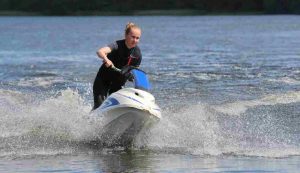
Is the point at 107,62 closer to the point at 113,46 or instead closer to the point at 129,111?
the point at 113,46

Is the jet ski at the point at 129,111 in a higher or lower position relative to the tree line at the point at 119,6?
higher

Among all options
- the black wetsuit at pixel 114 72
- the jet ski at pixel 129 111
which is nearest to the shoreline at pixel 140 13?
the black wetsuit at pixel 114 72

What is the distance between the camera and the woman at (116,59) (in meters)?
12.4

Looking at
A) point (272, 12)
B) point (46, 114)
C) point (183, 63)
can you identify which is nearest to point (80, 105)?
Result: point (46, 114)

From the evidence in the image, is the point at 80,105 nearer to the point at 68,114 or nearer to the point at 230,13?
the point at 68,114

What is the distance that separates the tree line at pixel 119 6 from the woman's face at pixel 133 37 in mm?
140922

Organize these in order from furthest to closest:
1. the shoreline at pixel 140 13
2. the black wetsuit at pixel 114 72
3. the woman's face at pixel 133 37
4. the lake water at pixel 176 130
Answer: the shoreline at pixel 140 13, the black wetsuit at pixel 114 72, the woman's face at pixel 133 37, the lake water at pixel 176 130

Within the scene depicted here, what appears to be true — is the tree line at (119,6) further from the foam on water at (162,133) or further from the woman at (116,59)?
the woman at (116,59)

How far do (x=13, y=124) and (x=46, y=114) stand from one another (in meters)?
0.57

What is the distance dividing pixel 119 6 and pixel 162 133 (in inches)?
5901

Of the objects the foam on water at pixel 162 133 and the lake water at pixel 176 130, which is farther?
the foam on water at pixel 162 133

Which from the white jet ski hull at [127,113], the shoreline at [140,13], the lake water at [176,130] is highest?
the white jet ski hull at [127,113]

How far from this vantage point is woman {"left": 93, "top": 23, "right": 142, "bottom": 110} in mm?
12383

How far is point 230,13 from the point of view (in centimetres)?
15362
